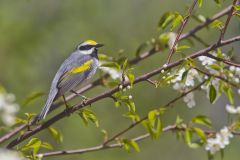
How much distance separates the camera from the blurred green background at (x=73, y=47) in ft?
27.0

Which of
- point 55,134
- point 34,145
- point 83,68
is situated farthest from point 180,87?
point 83,68

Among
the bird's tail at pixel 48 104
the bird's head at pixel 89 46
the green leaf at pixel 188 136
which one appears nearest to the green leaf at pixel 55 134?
the bird's tail at pixel 48 104

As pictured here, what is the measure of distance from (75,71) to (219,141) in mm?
1462

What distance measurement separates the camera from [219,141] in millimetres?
3193

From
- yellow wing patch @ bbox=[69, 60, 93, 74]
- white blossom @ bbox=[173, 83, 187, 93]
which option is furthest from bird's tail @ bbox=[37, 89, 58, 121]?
white blossom @ bbox=[173, 83, 187, 93]

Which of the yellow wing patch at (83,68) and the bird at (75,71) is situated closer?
the bird at (75,71)

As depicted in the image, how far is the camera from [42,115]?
10.5 ft

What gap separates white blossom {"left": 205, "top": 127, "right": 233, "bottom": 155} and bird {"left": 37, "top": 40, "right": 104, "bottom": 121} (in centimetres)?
101

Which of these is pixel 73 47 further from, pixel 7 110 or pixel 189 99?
pixel 7 110

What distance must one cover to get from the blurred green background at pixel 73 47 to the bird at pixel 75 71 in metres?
3.31

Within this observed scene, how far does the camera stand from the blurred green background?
823 centimetres

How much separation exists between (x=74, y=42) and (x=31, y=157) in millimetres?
6369

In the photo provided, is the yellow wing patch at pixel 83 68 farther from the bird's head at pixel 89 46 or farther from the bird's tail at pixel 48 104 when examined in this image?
the bird's tail at pixel 48 104

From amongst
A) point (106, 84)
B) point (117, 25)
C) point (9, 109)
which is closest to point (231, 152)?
point (117, 25)
